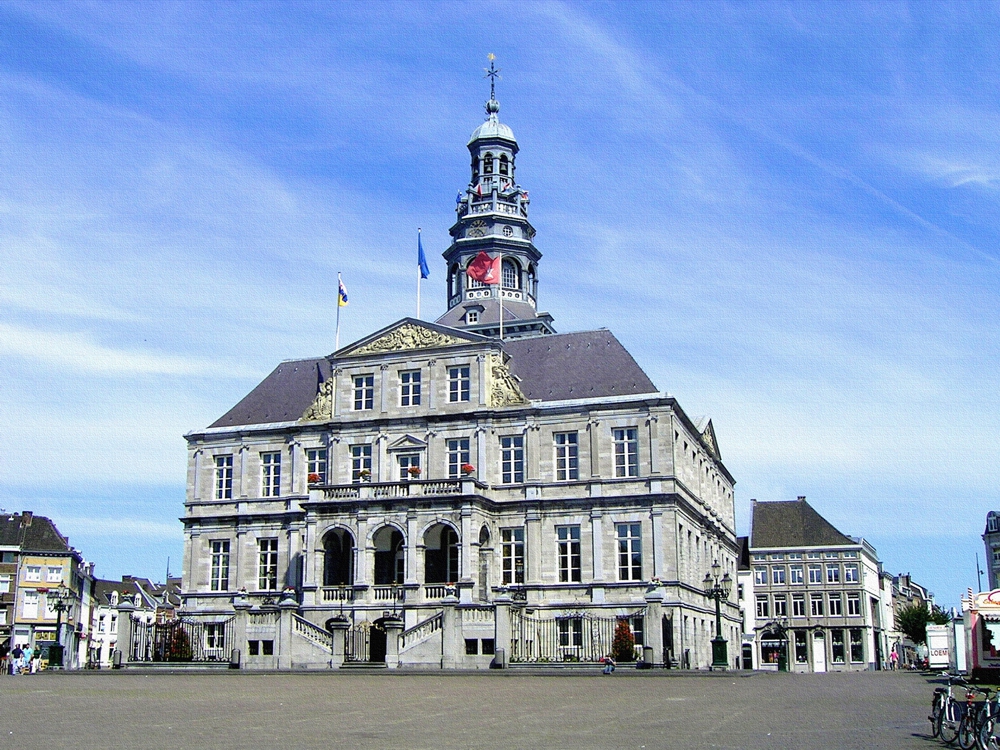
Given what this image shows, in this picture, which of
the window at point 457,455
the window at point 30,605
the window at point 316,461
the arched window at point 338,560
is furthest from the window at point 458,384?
the window at point 30,605

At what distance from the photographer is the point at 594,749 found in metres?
15.6

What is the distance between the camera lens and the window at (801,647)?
89312 mm

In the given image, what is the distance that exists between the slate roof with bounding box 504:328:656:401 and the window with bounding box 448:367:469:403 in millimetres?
2858

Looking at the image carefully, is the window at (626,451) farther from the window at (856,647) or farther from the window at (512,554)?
the window at (856,647)

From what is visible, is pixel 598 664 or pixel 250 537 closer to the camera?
pixel 598 664

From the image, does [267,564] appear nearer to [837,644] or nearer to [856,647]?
[837,644]

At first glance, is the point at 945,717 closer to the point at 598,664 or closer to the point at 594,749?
the point at 594,749

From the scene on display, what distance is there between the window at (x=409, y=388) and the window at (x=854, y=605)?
48.4m

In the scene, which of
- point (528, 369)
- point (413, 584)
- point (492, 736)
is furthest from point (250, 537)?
point (492, 736)

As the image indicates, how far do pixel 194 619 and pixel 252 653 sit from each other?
12.1 m

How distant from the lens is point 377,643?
50938mm

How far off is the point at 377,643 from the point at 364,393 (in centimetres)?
1260

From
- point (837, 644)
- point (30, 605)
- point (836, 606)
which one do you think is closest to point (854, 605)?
point (836, 606)

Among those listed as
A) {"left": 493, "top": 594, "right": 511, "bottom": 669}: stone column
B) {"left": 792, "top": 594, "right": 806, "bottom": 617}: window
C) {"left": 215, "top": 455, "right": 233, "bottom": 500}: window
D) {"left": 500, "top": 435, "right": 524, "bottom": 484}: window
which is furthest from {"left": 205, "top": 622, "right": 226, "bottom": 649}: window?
{"left": 792, "top": 594, "right": 806, "bottom": 617}: window
